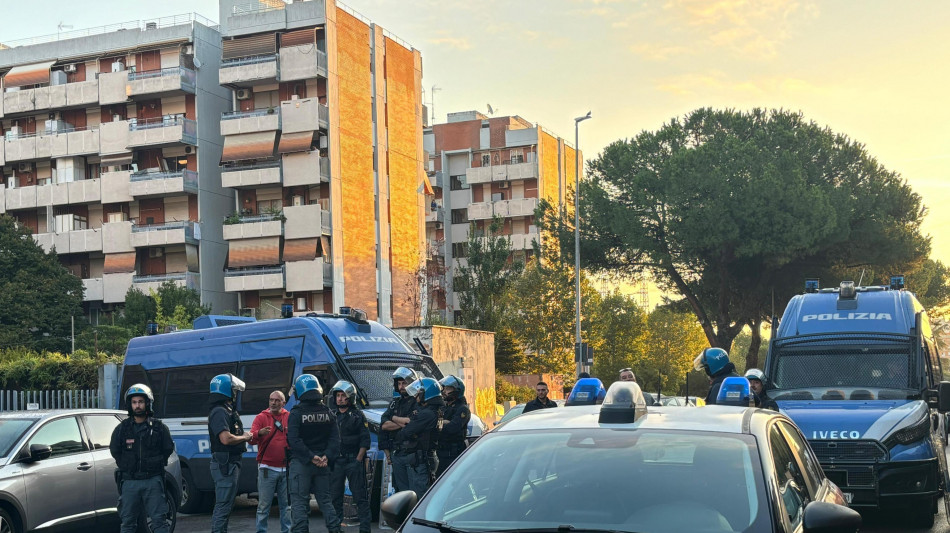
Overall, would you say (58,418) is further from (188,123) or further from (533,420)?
(188,123)

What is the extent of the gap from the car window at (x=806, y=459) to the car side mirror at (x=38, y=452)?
24.5ft

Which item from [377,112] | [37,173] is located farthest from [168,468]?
[37,173]

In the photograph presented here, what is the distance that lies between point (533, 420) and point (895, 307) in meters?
9.57

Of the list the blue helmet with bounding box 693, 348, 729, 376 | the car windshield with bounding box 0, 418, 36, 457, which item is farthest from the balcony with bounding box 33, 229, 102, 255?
the blue helmet with bounding box 693, 348, 729, 376

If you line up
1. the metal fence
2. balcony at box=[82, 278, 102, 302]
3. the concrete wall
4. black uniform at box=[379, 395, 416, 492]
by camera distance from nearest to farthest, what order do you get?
black uniform at box=[379, 395, 416, 492] → the metal fence → the concrete wall → balcony at box=[82, 278, 102, 302]

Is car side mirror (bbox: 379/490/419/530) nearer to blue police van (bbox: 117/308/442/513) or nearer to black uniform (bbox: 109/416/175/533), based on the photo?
black uniform (bbox: 109/416/175/533)

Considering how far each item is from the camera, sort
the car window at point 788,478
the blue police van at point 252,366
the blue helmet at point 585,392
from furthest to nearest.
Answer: the blue police van at point 252,366, the blue helmet at point 585,392, the car window at point 788,478

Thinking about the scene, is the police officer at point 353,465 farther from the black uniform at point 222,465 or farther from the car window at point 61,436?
the car window at point 61,436

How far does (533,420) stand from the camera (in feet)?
15.7

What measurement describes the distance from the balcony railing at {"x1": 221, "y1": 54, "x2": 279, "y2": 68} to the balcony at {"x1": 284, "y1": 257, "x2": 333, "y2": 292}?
31.2 feet

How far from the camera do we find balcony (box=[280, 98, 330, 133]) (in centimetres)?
5047

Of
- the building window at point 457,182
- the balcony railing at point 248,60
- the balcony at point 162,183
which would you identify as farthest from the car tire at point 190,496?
the building window at point 457,182

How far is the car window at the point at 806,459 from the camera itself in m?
4.91

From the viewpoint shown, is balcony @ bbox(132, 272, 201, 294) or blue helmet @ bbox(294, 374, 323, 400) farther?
balcony @ bbox(132, 272, 201, 294)
